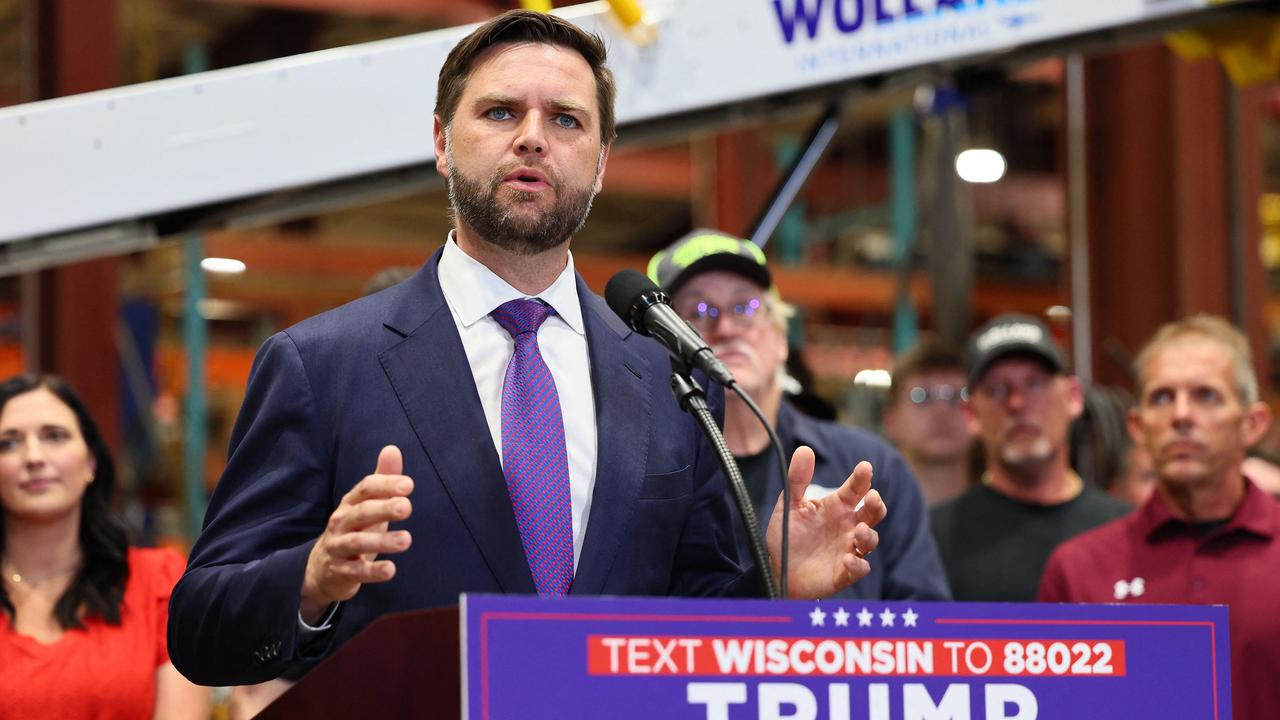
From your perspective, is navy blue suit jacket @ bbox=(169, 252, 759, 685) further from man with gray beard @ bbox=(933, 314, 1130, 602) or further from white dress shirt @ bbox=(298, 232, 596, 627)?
man with gray beard @ bbox=(933, 314, 1130, 602)

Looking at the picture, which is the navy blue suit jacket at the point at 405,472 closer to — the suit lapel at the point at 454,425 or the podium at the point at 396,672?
the suit lapel at the point at 454,425

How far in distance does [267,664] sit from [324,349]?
40 cm

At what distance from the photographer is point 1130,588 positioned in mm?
3498

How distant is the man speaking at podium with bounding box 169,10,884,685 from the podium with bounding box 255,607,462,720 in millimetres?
112

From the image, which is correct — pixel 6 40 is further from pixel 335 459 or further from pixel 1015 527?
pixel 335 459

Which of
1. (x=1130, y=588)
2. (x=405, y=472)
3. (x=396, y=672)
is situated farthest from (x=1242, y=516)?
(x=396, y=672)

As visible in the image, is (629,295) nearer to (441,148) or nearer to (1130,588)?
(441,148)

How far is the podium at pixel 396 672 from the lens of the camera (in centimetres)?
149

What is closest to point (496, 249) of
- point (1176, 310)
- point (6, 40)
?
point (1176, 310)

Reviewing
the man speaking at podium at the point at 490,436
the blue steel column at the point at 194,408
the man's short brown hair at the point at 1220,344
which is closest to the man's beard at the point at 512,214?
the man speaking at podium at the point at 490,436

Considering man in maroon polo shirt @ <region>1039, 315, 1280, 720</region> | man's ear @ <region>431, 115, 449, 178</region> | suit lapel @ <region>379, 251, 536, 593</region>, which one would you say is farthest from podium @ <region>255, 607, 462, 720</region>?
man in maroon polo shirt @ <region>1039, 315, 1280, 720</region>

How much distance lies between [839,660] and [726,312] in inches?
77.8

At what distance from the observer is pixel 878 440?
3.47 meters

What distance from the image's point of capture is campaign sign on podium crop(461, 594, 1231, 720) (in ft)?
4.70
